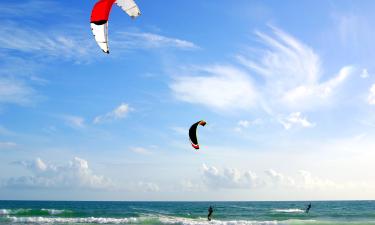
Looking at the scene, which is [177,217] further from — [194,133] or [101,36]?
[101,36]

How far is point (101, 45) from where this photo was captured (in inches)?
359

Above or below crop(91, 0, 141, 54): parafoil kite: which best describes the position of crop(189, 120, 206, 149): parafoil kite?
below

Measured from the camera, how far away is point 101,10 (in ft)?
31.3

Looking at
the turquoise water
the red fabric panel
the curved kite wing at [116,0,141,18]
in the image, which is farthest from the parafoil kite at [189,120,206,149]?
the turquoise water

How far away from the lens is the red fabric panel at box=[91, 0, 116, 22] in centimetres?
939

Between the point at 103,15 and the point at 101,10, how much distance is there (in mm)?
156

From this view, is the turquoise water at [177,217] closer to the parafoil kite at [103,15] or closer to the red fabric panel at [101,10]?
the parafoil kite at [103,15]

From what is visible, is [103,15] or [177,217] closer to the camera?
[103,15]

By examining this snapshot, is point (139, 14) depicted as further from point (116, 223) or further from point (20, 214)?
point (20, 214)

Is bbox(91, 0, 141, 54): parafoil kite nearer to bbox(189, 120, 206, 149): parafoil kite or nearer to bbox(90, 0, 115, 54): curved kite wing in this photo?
bbox(90, 0, 115, 54): curved kite wing

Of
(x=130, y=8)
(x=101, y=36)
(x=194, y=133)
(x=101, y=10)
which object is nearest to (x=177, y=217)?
(x=194, y=133)

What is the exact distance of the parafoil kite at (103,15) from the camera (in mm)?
9109

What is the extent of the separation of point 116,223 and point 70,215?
10.4 meters

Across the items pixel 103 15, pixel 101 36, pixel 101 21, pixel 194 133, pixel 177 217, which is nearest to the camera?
pixel 101 36
